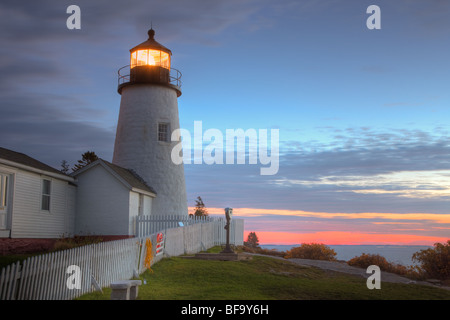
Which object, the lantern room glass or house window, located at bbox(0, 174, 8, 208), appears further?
the lantern room glass

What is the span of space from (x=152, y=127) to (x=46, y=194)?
8479 mm

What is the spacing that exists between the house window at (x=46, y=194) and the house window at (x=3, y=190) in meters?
2.84

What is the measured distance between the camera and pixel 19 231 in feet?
62.4

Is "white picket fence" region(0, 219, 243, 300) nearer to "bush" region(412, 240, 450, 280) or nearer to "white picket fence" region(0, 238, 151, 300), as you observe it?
"white picket fence" region(0, 238, 151, 300)

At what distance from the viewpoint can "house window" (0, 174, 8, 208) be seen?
59.5 ft

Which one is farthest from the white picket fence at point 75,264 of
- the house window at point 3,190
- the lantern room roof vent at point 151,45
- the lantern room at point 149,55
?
the lantern room roof vent at point 151,45

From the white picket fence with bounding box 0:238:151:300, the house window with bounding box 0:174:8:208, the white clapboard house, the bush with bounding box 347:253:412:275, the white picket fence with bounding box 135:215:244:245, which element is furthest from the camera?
the white picket fence with bounding box 135:215:244:245

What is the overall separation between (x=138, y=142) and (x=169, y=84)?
13.5 feet

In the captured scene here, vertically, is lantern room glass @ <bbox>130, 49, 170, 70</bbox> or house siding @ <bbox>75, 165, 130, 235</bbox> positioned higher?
lantern room glass @ <bbox>130, 49, 170, 70</bbox>

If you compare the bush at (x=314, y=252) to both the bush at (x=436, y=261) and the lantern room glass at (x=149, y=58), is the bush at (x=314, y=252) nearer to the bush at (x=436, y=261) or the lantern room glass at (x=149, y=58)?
the bush at (x=436, y=261)

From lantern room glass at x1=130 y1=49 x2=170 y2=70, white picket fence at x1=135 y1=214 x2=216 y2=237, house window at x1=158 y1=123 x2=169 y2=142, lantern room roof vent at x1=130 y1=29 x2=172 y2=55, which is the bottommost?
white picket fence at x1=135 y1=214 x2=216 y2=237

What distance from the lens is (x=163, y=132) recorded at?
28688 millimetres

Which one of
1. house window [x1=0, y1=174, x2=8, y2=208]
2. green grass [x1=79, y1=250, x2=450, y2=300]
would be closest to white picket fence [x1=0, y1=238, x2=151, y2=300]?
green grass [x1=79, y1=250, x2=450, y2=300]
